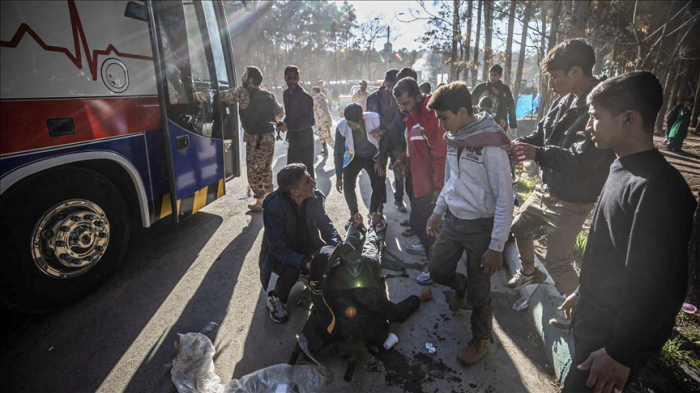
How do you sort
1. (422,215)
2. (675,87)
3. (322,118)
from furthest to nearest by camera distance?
(675,87) → (322,118) → (422,215)

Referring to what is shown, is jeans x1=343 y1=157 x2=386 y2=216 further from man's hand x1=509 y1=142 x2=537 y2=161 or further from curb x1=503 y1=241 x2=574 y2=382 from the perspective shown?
man's hand x1=509 y1=142 x2=537 y2=161

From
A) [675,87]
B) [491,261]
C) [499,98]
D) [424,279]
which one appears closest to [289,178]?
[491,261]

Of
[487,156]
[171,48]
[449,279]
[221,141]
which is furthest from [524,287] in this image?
[171,48]

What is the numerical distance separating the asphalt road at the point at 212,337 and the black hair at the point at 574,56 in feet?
6.34

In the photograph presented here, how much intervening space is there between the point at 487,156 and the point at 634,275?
1.09m

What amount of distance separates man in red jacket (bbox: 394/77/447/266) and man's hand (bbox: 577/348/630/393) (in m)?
2.18

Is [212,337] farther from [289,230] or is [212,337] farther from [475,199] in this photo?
[475,199]

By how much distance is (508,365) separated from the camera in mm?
2391

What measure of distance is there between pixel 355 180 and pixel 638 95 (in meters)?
3.36

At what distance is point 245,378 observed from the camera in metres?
2.13

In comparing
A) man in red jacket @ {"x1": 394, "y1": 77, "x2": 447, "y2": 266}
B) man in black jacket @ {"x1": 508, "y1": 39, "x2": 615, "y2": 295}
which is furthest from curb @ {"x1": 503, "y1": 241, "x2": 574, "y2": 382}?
man in red jacket @ {"x1": 394, "y1": 77, "x2": 447, "y2": 266}

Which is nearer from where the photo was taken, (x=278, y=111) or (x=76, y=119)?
(x=76, y=119)

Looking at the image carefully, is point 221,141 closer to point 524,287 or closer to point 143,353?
point 143,353

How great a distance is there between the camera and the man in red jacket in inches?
133
